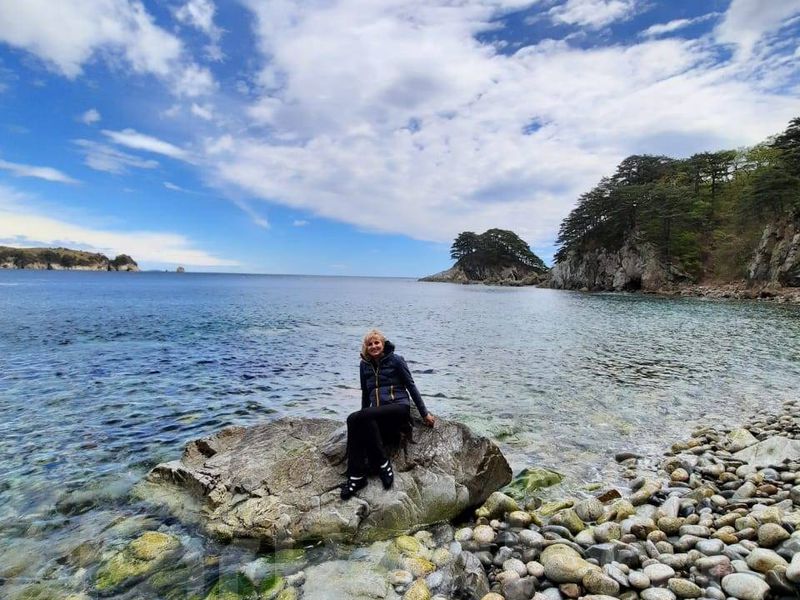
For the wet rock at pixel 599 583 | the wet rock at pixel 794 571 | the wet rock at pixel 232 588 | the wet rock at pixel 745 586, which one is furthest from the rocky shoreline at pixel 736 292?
the wet rock at pixel 232 588

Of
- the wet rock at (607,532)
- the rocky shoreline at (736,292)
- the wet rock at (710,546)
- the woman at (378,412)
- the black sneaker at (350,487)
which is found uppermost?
the rocky shoreline at (736,292)

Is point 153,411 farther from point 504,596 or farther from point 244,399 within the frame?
point 504,596

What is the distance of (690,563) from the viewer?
6.02m

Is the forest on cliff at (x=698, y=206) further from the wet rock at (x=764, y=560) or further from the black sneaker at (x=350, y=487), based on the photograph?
the black sneaker at (x=350, y=487)

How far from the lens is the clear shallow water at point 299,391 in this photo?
33.3 ft

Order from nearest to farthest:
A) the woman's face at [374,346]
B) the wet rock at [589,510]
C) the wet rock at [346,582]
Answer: the wet rock at [346,582] < the wet rock at [589,510] < the woman's face at [374,346]

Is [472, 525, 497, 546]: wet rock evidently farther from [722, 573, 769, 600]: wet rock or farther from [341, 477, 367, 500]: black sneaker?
[722, 573, 769, 600]: wet rock

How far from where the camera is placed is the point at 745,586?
5.22m

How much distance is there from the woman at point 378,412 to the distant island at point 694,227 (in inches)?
2927

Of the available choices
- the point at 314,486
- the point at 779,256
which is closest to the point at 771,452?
the point at 314,486

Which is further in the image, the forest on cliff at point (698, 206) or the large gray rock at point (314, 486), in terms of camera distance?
the forest on cliff at point (698, 206)

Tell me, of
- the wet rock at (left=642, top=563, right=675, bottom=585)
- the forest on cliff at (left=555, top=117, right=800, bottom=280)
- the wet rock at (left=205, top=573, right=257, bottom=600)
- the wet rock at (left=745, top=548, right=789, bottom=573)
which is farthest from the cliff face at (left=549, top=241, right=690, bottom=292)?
the wet rock at (left=205, top=573, right=257, bottom=600)

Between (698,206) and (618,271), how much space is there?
2309 centimetres

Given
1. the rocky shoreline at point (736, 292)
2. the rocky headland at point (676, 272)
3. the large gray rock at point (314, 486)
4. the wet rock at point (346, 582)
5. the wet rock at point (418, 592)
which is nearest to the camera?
the wet rock at point (418, 592)
